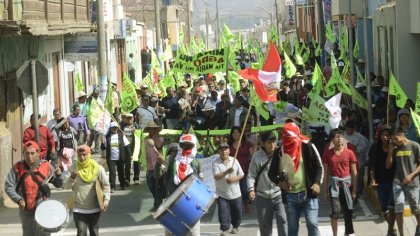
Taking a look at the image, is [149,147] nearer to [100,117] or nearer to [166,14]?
[100,117]

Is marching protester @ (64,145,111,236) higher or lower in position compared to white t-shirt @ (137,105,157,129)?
lower

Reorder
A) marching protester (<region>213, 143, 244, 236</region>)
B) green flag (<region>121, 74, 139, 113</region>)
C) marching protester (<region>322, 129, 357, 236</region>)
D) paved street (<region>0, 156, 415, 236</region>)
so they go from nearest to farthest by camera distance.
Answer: marching protester (<region>322, 129, 357, 236</region>) < marching protester (<region>213, 143, 244, 236</region>) < paved street (<region>0, 156, 415, 236</region>) < green flag (<region>121, 74, 139, 113</region>)

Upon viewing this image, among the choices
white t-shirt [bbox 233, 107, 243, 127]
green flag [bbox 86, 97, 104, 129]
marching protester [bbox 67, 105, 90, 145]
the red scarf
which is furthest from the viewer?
marching protester [bbox 67, 105, 90, 145]

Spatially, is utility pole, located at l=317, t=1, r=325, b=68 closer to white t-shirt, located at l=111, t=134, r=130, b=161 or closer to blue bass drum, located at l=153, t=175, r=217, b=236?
white t-shirt, located at l=111, t=134, r=130, b=161

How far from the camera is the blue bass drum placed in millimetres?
12445

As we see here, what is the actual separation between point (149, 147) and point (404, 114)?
424 cm

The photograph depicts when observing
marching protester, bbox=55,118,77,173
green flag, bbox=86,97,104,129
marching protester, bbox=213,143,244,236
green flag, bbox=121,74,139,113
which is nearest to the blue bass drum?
marching protester, bbox=213,143,244,236

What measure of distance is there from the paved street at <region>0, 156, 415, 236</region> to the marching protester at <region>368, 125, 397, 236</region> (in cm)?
82

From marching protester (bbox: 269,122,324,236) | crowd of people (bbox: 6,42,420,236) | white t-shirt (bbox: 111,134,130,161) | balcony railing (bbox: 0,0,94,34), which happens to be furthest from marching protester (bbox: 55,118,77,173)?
marching protester (bbox: 269,122,324,236)

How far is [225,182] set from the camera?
15180 mm

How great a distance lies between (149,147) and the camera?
18.0 m

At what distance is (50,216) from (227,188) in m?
3.12

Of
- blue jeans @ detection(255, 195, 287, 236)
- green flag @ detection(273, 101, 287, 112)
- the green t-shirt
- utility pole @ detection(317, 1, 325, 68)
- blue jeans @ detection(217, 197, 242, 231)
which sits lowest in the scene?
blue jeans @ detection(217, 197, 242, 231)

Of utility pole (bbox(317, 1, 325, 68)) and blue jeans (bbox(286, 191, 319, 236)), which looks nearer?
blue jeans (bbox(286, 191, 319, 236))
